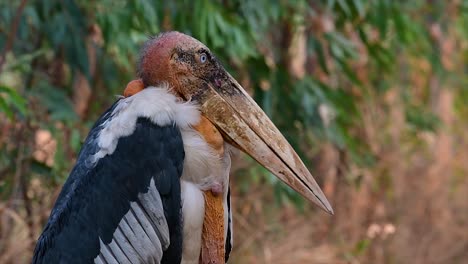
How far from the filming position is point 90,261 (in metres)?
3.80

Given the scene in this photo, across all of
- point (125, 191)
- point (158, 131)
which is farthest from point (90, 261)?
point (158, 131)

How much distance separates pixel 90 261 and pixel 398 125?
5.60 metres

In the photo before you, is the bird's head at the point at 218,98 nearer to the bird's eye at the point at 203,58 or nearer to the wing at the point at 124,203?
the bird's eye at the point at 203,58

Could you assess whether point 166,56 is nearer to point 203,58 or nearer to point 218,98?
point 203,58

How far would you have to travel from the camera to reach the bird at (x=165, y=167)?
3816mm

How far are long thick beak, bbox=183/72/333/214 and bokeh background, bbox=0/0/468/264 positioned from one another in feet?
4.45

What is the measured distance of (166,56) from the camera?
4.03 m

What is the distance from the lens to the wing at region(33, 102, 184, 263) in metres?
3.81

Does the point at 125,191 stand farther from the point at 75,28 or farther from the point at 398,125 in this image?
the point at 398,125

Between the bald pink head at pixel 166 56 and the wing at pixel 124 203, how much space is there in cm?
26

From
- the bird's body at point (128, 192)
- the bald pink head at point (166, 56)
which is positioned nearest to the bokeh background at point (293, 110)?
the bald pink head at point (166, 56)

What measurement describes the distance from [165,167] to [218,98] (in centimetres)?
39

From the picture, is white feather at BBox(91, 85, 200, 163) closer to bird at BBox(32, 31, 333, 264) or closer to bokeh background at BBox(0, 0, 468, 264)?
bird at BBox(32, 31, 333, 264)

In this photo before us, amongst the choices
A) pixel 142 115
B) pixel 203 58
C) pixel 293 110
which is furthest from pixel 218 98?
pixel 293 110
